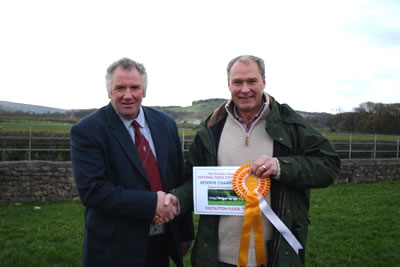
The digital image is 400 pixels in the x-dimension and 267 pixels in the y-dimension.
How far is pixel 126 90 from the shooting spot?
239 centimetres

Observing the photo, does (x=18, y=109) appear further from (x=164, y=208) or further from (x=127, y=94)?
(x=164, y=208)

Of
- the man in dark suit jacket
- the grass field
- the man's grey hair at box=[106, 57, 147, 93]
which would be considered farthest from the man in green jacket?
the grass field

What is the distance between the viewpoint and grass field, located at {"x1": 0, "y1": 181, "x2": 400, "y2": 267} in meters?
4.62

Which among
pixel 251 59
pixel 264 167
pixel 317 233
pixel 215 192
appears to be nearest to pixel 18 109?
pixel 317 233

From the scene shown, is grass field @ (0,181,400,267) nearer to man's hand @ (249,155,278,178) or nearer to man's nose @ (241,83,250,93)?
man's hand @ (249,155,278,178)

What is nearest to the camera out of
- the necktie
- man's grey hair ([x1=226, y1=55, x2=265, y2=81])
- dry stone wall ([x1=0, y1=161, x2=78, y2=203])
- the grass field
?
man's grey hair ([x1=226, y1=55, x2=265, y2=81])

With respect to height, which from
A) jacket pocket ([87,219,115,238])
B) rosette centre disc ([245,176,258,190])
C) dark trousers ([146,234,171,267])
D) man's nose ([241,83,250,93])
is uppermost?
man's nose ([241,83,250,93])

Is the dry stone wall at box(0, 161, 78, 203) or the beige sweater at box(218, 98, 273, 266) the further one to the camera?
the dry stone wall at box(0, 161, 78, 203)

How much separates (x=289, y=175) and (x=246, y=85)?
0.66m

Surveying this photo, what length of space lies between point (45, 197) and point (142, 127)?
6.61 metres

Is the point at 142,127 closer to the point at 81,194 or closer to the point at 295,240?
the point at 81,194

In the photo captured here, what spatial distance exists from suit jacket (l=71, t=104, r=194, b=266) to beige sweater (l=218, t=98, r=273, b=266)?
50 centimetres

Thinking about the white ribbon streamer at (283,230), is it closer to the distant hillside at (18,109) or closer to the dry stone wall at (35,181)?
the dry stone wall at (35,181)

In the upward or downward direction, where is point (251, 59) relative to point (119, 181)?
upward
